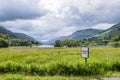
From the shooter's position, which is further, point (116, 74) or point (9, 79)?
point (116, 74)

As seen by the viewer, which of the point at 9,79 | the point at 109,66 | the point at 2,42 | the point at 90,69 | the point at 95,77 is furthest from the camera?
the point at 2,42

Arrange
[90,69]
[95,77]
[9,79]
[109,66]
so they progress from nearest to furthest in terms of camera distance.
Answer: [9,79] < [95,77] < [90,69] < [109,66]

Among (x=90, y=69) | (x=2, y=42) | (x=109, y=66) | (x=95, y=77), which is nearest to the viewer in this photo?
(x=95, y=77)

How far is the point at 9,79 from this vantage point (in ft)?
68.4

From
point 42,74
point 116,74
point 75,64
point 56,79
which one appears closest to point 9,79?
point 56,79

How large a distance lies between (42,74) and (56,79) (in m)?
3.74

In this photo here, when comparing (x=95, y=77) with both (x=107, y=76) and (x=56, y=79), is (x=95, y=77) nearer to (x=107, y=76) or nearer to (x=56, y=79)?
(x=107, y=76)

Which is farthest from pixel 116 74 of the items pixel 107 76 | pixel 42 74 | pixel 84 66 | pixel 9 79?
pixel 9 79

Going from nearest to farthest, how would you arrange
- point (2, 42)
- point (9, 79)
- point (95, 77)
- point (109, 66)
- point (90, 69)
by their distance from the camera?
point (9, 79)
point (95, 77)
point (90, 69)
point (109, 66)
point (2, 42)

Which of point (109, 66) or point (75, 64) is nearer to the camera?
point (75, 64)

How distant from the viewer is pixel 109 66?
2712 cm

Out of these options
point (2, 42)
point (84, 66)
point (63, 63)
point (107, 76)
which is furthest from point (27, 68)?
point (2, 42)

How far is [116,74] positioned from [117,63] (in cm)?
297

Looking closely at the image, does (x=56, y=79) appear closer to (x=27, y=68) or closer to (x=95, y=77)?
(x=95, y=77)
